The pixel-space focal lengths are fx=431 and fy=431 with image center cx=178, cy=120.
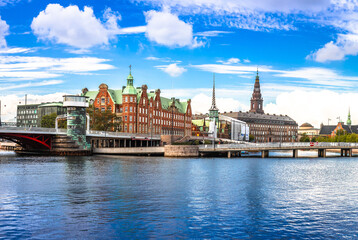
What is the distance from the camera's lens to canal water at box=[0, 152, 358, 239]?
28.9 m

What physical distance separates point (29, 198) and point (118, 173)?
24.7 meters

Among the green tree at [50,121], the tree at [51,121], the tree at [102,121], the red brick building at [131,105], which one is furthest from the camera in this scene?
the green tree at [50,121]

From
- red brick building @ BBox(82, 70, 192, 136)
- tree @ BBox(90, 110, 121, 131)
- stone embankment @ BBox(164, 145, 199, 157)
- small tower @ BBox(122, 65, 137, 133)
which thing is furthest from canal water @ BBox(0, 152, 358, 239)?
small tower @ BBox(122, 65, 137, 133)

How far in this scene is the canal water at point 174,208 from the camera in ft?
94.7

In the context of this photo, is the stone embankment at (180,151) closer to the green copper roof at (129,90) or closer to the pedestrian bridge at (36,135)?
the pedestrian bridge at (36,135)

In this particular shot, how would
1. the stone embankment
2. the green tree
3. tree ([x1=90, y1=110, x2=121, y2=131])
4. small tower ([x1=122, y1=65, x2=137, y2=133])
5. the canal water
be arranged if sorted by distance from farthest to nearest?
the green tree → small tower ([x1=122, y1=65, x2=137, y2=133]) → tree ([x1=90, y1=110, x2=121, y2=131]) → the stone embankment → the canal water

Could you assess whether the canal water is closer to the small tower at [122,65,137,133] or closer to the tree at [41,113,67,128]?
the small tower at [122,65,137,133]

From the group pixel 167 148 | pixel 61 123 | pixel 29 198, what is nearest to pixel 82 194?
pixel 29 198

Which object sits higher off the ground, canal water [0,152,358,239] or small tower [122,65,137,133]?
small tower [122,65,137,133]

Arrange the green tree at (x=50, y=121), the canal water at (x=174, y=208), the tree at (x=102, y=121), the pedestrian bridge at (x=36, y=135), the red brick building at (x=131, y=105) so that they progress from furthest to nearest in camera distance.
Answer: the green tree at (x=50, y=121)
the red brick building at (x=131, y=105)
the tree at (x=102, y=121)
the pedestrian bridge at (x=36, y=135)
the canal water at (x=174, y=208)

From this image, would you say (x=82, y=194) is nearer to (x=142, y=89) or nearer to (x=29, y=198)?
(x=29, y=198)

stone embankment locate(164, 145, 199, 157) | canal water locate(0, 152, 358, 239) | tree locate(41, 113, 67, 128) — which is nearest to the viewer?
canal water locate(0, 152, 358, 239)

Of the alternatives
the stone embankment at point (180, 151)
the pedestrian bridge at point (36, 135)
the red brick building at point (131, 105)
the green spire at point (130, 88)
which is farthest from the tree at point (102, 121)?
the stone embankment at point (180, 151)

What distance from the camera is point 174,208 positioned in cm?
3650
